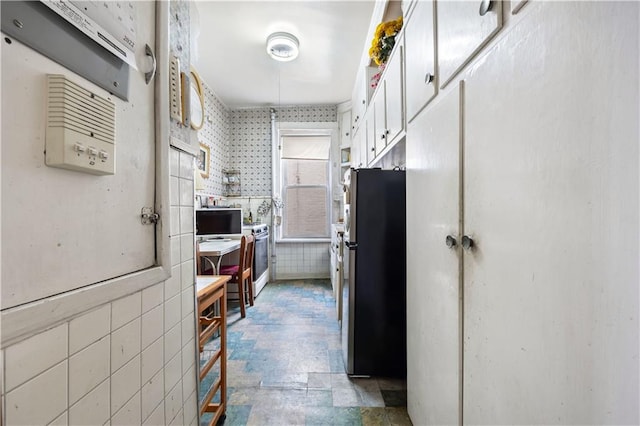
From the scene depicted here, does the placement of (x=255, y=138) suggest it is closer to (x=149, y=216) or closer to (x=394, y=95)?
(x=394, y=95)

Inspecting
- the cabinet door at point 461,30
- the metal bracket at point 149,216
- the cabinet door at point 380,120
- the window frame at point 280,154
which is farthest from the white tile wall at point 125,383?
the window frame at point 280,154

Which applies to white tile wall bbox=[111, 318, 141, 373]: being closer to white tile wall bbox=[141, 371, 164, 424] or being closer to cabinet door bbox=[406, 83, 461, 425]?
white tile wall bbox=[141, 371, 164, 424]

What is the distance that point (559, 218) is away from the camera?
1.65 ft

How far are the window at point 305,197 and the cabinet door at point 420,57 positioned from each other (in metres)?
3.04

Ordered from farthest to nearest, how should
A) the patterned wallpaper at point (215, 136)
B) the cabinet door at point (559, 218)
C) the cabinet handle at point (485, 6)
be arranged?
the patterned wallpaper at point (215, 136), the cabinet handle at point (485, 6), the cabinet door at point (559, 218)

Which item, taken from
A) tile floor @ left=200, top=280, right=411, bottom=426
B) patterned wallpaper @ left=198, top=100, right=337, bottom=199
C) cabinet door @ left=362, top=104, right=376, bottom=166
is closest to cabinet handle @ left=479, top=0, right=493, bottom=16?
cabinet door @ left=362, top=104, right=376, bottom=166

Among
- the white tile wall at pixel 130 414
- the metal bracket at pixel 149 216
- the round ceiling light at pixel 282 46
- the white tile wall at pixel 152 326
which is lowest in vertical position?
the white tile wall at pixel 130 414

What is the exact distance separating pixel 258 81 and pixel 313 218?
88.0 inches

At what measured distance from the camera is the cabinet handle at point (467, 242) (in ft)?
2.59

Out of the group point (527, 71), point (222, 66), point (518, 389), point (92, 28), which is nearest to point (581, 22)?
point (527, 71)

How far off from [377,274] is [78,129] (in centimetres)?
160

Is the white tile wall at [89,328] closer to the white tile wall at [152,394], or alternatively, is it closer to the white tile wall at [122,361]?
the white tile wall at [122,361]

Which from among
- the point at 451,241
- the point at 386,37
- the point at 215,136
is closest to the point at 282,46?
the point at 386,37

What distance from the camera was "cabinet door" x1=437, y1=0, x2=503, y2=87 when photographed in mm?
699
